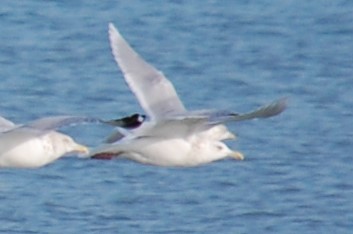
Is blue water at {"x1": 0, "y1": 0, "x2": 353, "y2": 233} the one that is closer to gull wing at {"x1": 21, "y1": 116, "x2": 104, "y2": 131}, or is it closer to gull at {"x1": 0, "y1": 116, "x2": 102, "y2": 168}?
gull at {"x1": 0, "y1": 116, "x2": 102, "y2": 168}

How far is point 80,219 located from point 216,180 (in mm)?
1240

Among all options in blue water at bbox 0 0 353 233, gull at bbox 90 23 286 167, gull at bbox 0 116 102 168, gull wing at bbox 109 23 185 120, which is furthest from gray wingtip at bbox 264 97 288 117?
blue water at bbox 0 0 353 233

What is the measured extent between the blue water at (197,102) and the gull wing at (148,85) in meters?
3.09

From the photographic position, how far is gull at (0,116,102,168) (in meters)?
11.4

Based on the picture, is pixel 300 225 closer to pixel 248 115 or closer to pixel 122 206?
pixel 122 206

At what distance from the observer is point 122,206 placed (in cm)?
1535

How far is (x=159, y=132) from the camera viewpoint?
38.5 feet

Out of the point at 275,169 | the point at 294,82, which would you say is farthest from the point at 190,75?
the point at 275,169

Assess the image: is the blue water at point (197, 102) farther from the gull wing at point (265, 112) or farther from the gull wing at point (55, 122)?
the gull wing at point (265, 112)

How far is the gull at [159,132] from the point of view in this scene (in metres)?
11.7

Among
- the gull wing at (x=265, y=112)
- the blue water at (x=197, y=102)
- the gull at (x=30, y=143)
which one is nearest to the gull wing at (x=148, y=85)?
the gull at (x=30, y=143)

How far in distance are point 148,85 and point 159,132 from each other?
39 centimetres

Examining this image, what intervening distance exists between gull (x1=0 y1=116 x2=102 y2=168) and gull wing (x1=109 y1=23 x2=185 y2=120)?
54cm

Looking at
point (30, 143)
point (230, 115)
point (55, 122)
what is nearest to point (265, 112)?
point (230, 115)
